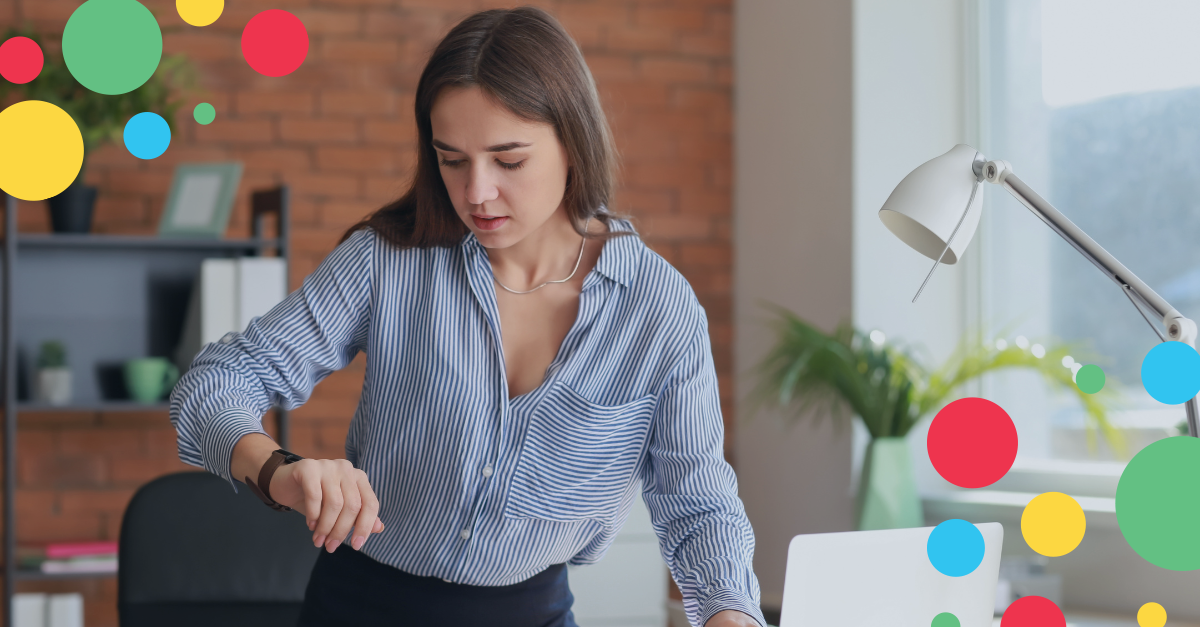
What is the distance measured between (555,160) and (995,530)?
631 millimetres

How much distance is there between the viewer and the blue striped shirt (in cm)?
123

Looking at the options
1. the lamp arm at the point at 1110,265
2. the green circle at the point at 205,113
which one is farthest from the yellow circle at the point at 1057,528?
the green circle at the point at 205,113

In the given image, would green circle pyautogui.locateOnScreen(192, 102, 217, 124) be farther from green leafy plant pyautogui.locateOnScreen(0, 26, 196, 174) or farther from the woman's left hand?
the woman's left hand

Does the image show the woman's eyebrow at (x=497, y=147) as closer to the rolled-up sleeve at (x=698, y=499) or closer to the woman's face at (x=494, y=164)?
the woman's face at (x=494, y=164)

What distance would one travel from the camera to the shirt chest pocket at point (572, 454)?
1259 mm

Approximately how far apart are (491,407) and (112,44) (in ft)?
2.22

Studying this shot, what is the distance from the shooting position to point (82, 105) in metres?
2.93

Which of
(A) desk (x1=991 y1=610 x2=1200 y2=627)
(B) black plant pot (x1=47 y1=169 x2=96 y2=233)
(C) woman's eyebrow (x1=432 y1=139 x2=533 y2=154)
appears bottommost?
(A) desk (x1=991 y1=610 x2=1200 y2=627)

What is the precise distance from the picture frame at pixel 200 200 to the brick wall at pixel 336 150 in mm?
223

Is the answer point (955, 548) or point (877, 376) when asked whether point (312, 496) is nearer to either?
point (955, 548)

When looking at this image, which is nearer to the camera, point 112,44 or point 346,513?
point 346,513

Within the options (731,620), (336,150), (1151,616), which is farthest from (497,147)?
(336,150)

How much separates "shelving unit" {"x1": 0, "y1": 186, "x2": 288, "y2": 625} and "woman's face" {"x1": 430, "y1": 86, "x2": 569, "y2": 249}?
6.47ft

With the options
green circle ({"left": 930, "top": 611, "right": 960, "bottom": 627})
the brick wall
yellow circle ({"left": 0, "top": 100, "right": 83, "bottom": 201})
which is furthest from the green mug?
green circle ({"left": 930, "top": 611, "right": 960, "bottom": 627})
